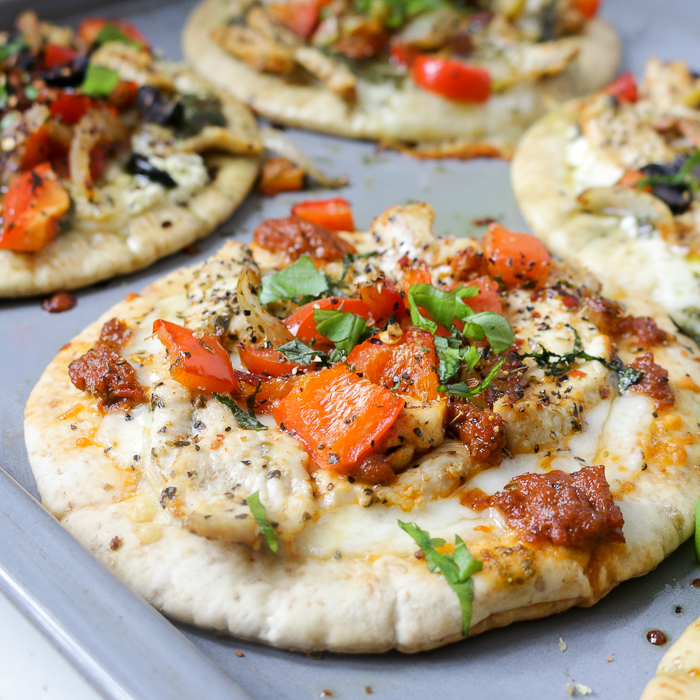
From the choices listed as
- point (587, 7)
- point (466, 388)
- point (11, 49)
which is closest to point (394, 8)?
point (587, 7)

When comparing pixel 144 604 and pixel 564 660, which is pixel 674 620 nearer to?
pixel 564 660

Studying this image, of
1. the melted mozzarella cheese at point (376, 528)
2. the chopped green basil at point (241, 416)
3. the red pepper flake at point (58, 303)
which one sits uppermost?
the chopped green basil at point (241, 416)

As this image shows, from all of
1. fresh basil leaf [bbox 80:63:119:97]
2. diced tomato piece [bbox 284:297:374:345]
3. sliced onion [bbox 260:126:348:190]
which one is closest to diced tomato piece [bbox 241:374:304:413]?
diced tomato piece [bbox 284:297:374:345]

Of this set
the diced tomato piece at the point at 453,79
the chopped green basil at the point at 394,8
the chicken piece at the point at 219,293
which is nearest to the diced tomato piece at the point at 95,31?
the chopped green basil at the point at 394,8

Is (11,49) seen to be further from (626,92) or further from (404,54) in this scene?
(626,92)

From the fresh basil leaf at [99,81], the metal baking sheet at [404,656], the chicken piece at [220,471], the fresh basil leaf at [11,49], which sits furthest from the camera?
the fresh basil leaf at [11,49]

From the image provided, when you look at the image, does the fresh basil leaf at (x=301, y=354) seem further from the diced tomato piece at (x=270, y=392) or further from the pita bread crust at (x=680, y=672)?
the pita bread crust at (x=680, y=672)

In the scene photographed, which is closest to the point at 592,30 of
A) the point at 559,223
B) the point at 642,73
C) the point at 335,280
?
the point at 642,73

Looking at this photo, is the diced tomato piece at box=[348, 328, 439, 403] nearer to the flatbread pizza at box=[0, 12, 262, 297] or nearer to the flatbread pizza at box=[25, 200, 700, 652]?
the flatbread pizza at box=[25, 200, 700, 652]
